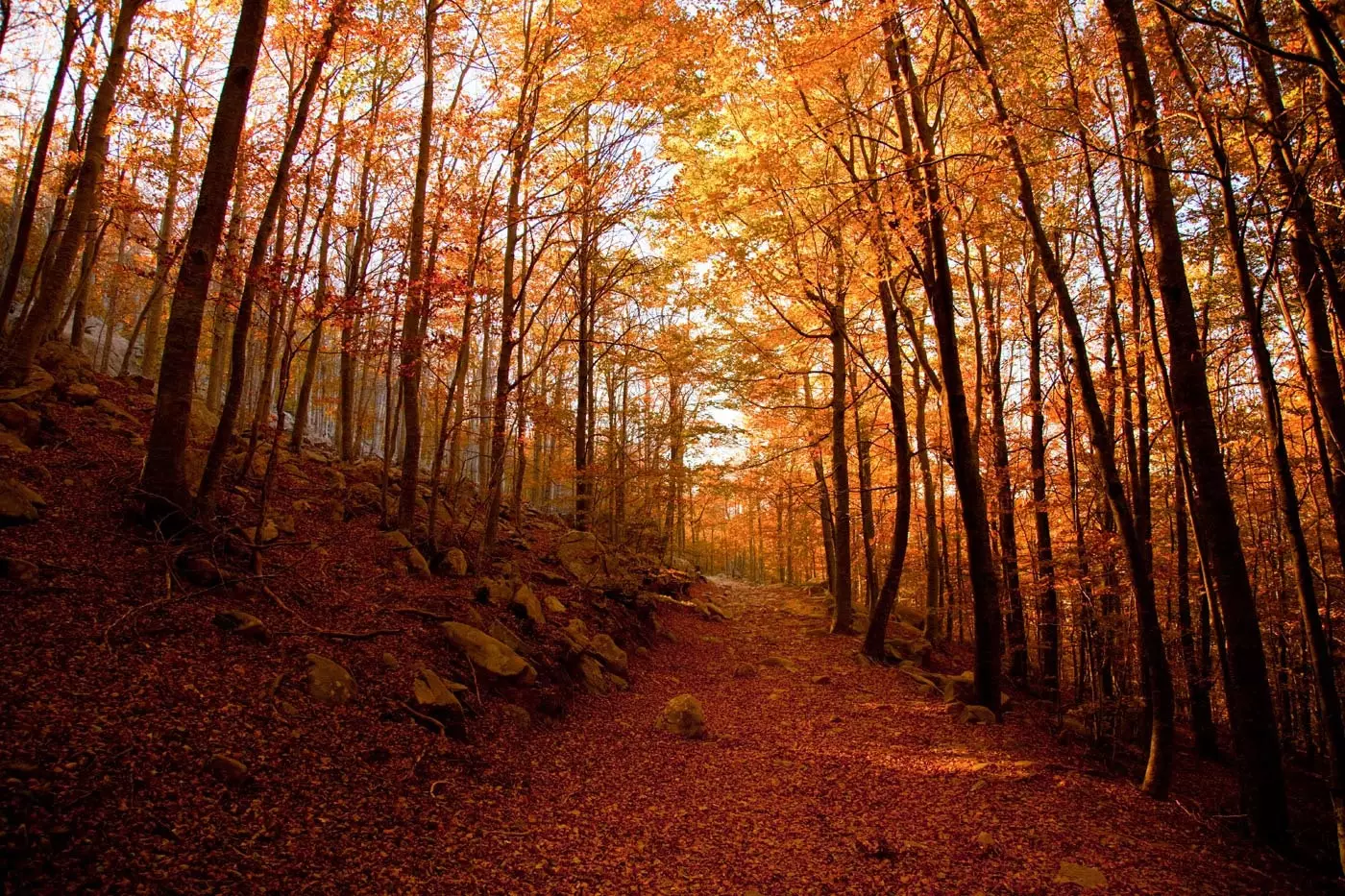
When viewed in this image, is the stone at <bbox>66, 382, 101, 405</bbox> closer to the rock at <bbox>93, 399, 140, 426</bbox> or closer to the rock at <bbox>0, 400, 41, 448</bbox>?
the rock at <bbox>93, 399, 140, 426</bbox>

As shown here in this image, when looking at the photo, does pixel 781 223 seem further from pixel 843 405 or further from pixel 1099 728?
pixel 1099 728

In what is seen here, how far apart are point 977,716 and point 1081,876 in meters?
4.00

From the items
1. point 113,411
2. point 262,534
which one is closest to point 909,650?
point 262,534

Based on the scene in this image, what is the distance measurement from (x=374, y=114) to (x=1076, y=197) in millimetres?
12046

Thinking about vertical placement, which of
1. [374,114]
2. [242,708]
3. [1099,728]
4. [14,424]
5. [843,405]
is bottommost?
[1099,728]

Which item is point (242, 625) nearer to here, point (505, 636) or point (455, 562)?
point (505, 636)

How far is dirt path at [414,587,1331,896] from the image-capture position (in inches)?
157

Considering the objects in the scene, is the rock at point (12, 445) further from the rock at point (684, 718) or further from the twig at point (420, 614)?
the rock at point (684, 718)

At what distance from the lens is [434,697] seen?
212 inches

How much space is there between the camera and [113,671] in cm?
375

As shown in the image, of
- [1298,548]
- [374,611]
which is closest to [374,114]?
[374,611]

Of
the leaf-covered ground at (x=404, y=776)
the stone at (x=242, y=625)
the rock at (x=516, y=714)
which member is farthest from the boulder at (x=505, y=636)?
the stone at (x=242, y=625)

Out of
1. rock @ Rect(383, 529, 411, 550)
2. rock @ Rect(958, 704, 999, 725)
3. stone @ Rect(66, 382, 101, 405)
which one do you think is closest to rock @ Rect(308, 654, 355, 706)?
rock @ Rect(383, 529, 411, 550)

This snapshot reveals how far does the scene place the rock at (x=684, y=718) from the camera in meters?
6.90
